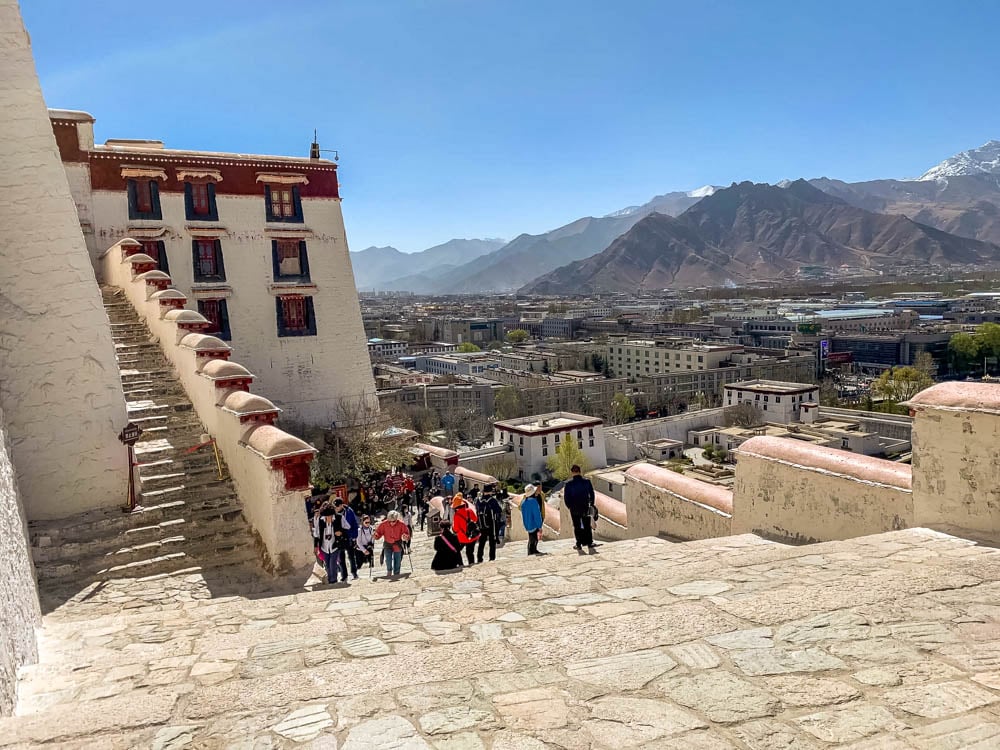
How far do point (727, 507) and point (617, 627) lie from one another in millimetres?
4410

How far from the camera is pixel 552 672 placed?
364cm

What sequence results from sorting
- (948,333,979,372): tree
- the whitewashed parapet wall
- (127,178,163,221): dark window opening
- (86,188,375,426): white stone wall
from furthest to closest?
(948,333,979,372): tree
(86,188,375,426): white stone wall
(127,178,163,221): dark window opening
the whitewashed parapet wall

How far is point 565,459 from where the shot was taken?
4956 centimetres

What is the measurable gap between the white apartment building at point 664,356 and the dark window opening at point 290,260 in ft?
232

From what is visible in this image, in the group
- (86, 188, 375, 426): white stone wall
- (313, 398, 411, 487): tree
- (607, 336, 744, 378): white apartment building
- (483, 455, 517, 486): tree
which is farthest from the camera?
(607, 336, 744, 378): white apartment building

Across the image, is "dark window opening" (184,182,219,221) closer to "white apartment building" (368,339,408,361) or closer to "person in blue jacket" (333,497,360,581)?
"person in blue jacket" (333,497,360,581)

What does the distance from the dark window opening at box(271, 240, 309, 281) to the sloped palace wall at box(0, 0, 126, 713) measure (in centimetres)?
976

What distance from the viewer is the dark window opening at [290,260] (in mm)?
18359

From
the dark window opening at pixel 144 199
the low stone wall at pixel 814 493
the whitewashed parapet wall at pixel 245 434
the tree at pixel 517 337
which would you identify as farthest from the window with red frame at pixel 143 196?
the tree at pixel 517 337

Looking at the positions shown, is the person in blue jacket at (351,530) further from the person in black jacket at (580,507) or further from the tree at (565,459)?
the tree at (565,459)

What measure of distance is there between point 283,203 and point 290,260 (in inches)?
56.0

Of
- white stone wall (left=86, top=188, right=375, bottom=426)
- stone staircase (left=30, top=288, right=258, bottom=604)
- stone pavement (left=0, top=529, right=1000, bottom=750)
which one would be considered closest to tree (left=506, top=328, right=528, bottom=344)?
white stone wall (left=86, top=188, right=375, bottom=426)

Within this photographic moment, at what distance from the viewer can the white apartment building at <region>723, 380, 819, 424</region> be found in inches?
2469

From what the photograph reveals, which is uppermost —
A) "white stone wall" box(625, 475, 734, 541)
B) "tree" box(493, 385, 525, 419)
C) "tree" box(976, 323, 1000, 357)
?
"white stone wall" box(625, 475, 734, 541)
